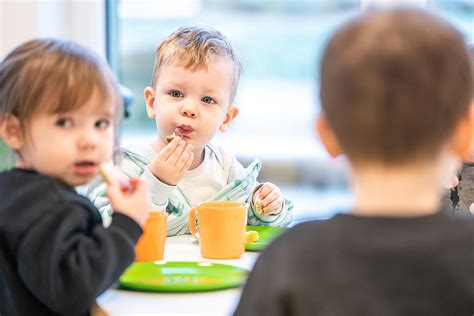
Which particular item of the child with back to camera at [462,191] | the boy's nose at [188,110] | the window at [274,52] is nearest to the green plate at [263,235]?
the boy's nose at [188,110]

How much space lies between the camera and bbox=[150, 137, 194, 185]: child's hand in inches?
61.1

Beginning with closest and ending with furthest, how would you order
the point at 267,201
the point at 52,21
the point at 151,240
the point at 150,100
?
the point at 151,240, the point at 267,201, the point at 150,100, the point at 52,21

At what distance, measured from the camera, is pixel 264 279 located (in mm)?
823

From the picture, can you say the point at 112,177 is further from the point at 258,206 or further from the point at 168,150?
the point at 258,206

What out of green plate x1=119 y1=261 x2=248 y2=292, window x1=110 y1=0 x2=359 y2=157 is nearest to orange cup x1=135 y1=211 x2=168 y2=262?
green plate x1=119 y1=261 x2=248 y2=292

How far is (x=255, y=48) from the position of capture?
3551mm

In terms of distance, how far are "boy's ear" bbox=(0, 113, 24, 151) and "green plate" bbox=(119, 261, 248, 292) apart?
0.25 meters

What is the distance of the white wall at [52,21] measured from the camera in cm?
233

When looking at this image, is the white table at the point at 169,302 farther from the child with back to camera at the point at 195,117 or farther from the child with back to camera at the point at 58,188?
the child with back to camera at the point at 195,117

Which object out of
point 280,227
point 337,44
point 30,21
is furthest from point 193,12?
point 337,44

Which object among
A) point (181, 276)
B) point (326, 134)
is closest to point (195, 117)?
point (181, 276)

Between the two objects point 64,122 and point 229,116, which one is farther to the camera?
point 229,116

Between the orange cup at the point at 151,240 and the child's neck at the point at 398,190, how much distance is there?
21.6 inches

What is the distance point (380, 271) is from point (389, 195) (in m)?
0.08
